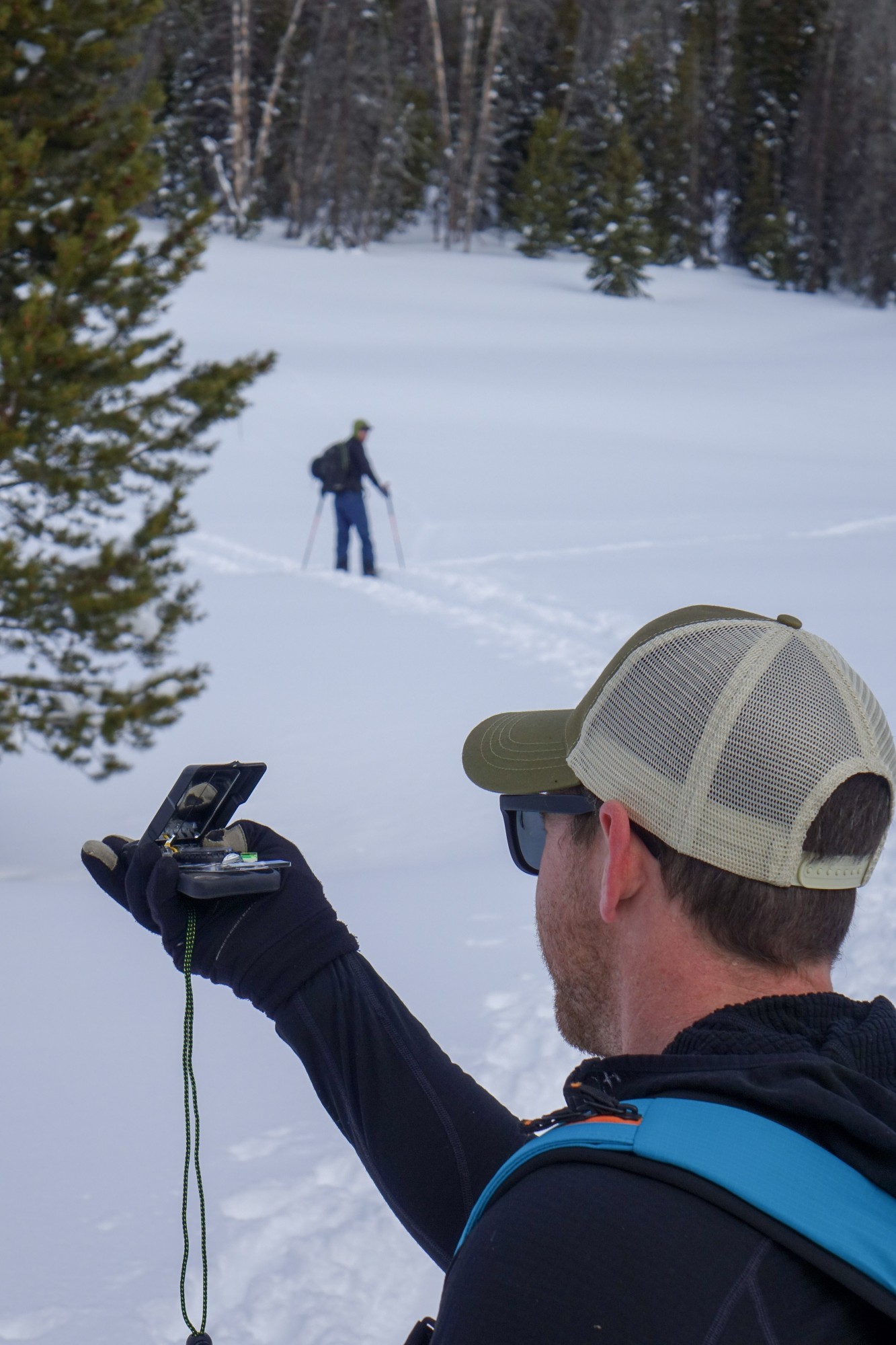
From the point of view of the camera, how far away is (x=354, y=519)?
41.0 feet

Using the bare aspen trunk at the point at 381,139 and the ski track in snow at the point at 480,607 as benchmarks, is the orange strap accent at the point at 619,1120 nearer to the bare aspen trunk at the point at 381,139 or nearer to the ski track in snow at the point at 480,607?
the ski track in snow at the point at 480,607

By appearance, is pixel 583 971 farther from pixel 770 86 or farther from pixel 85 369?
pixel 770 86

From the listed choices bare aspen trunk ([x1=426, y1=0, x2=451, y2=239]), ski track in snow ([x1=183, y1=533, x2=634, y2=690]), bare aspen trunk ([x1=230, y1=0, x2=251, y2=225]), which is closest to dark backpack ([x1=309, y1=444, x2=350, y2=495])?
ski track in snow ([x1=183, y1=533, x2=634, y2=690])

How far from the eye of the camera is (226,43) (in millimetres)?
39594

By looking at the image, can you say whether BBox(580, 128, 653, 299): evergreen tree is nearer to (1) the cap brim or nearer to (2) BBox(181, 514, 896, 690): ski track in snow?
(2) BBox(181, 514, 896, 690): ski track in snow

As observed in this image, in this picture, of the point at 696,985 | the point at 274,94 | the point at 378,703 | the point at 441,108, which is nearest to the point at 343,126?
the point at 274,94

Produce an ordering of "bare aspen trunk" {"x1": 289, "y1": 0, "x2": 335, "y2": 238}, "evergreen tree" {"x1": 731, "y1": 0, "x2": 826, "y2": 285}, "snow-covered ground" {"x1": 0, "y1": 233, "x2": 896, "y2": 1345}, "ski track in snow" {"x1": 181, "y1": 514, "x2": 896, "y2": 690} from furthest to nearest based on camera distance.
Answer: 1. "evergreen tree" {"x1": 731, "y1": 0, "x2": 826, "y2": 285}
2. "bare aspen trunk" {"x1": 289, "y1": 0, "x2": 335, "y2": 238}
3. "ski track in snow" {"x1": 181, "y1": 514, "x2": 896, "y2": 690}
4. "snow-covered ground" {"x1": 0, "y1": 233, "x2": 896, "y2": 1345}

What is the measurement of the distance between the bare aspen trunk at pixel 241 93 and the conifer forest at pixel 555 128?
0.23 feet

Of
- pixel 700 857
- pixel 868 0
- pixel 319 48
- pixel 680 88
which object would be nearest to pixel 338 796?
pixel 700 857

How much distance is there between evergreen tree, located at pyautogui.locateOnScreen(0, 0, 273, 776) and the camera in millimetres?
5398

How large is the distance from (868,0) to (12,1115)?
55163 mm

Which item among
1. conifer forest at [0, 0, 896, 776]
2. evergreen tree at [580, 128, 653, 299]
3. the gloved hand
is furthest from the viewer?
conifer forest at [0, 0, 896, 776]

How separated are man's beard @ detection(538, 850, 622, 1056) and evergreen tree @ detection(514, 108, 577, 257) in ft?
130

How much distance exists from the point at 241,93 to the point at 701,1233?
125ft
